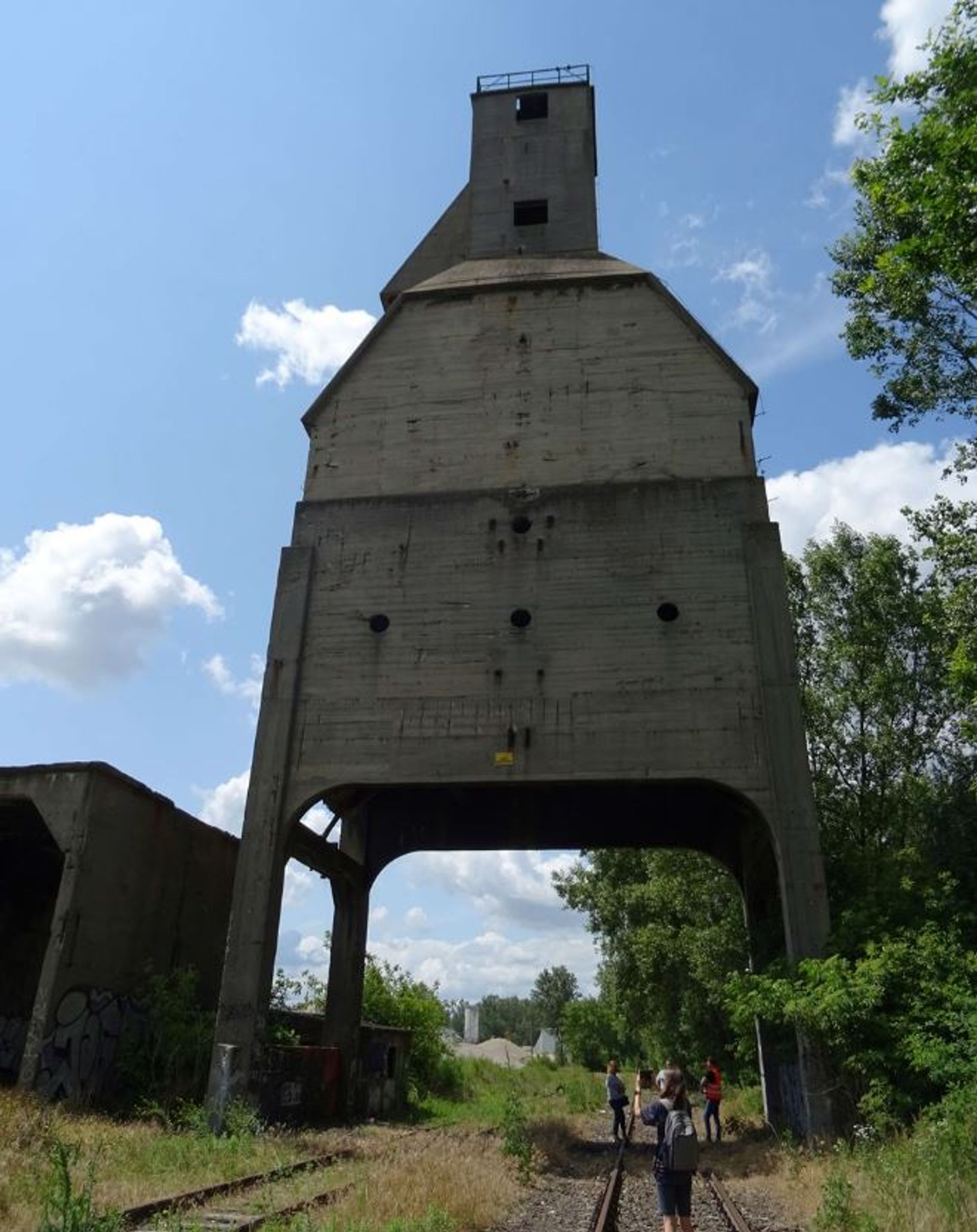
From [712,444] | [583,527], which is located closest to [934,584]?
[712,444]

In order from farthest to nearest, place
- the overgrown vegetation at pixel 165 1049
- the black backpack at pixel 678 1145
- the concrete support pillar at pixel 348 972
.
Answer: the concrete support pillar at pixel 348 972 → the overgrown vegetation at pixel 165 1049 → the black backpack at pixel 678 1145

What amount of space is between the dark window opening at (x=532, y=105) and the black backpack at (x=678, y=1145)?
84.4 ft

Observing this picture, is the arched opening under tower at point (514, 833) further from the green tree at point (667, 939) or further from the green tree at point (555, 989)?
the green tree at point (555, 989)

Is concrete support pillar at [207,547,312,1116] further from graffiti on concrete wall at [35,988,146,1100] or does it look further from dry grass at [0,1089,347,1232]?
graffiti on concrete wall at [35,988,146,1100]

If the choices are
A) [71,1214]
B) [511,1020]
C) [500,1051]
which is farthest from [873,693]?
[511,1020]

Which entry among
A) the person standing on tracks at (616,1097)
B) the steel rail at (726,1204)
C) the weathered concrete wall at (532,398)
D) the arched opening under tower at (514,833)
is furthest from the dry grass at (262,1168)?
the weathered concrete wall at (532,398)

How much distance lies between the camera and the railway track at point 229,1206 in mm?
7547

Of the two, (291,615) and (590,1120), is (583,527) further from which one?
(590,1120)

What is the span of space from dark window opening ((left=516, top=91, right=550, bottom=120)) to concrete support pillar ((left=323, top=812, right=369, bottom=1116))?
20.6 meters

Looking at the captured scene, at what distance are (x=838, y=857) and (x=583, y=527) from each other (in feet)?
30.7

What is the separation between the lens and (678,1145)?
696 centimetres

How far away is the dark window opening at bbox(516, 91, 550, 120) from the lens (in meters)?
25.8

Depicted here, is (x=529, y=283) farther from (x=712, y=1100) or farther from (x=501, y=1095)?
(x=501, y=1095)

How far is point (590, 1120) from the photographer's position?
1050 inches
